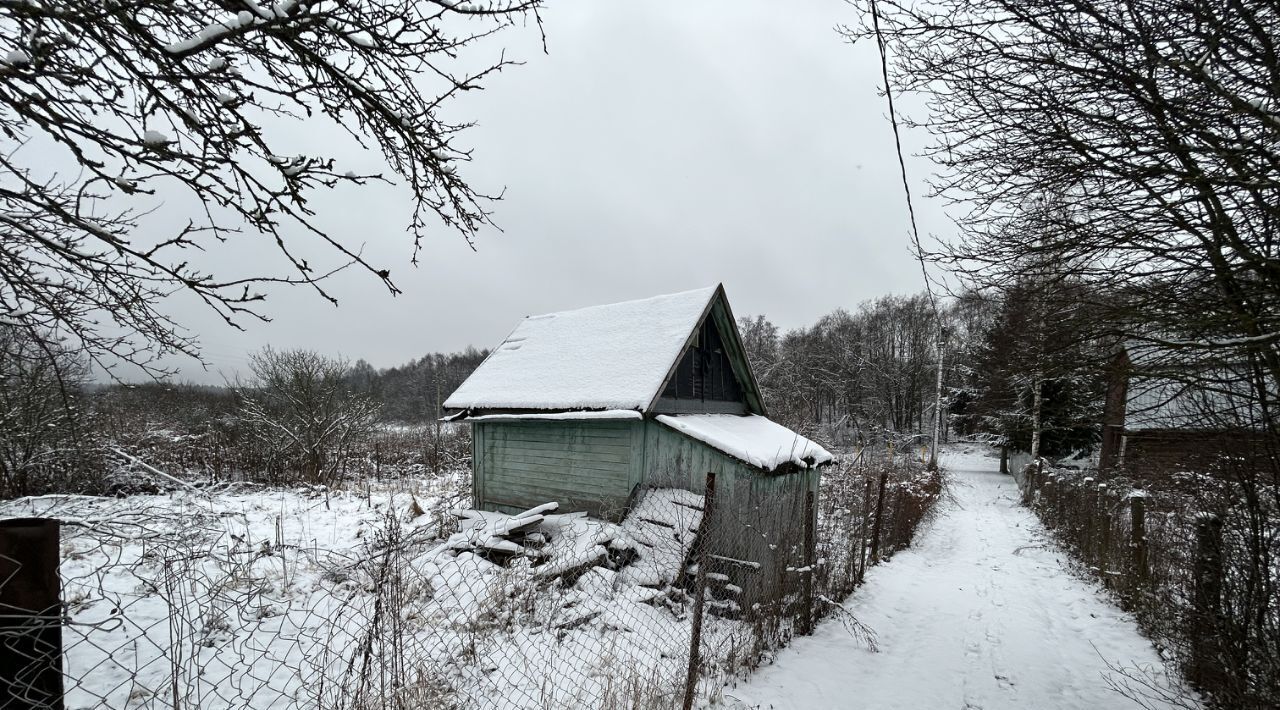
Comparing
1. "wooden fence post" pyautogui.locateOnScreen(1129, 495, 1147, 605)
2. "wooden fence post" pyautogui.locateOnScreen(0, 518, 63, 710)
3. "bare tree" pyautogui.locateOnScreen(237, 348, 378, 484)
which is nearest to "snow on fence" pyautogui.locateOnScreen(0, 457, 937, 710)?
"wooden fence post" pyautogui.locateOnScreen(0, 518, 63, 710)

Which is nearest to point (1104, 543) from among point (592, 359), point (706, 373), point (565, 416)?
point (706, 373)

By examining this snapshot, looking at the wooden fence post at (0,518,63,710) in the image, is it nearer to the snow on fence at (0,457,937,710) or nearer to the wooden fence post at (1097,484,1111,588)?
the snow on fence at (0,457,937,710)

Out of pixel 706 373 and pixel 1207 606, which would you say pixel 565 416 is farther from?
pixel 1207 606

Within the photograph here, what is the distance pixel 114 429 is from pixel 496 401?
1670cm

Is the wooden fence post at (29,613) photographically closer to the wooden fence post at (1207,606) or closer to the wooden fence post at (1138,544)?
the wooden fence post at (1207,606)

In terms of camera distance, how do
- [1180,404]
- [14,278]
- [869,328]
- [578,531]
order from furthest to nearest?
1. [869,328]
2. [578,531]
3. [1180,404]
4. [14,278]

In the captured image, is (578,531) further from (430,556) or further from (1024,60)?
(1024,60)

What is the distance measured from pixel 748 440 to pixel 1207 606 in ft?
20.8

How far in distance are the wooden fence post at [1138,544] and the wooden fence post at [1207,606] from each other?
9.09 ft

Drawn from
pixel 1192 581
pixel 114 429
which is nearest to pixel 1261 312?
pixel 1192 581

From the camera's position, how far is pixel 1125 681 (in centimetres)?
526

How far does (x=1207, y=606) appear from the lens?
4320 millimetres

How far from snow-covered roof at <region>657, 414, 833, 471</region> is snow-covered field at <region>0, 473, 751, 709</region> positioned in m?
1.48

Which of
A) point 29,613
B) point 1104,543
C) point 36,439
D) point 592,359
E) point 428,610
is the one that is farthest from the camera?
point 592,359
